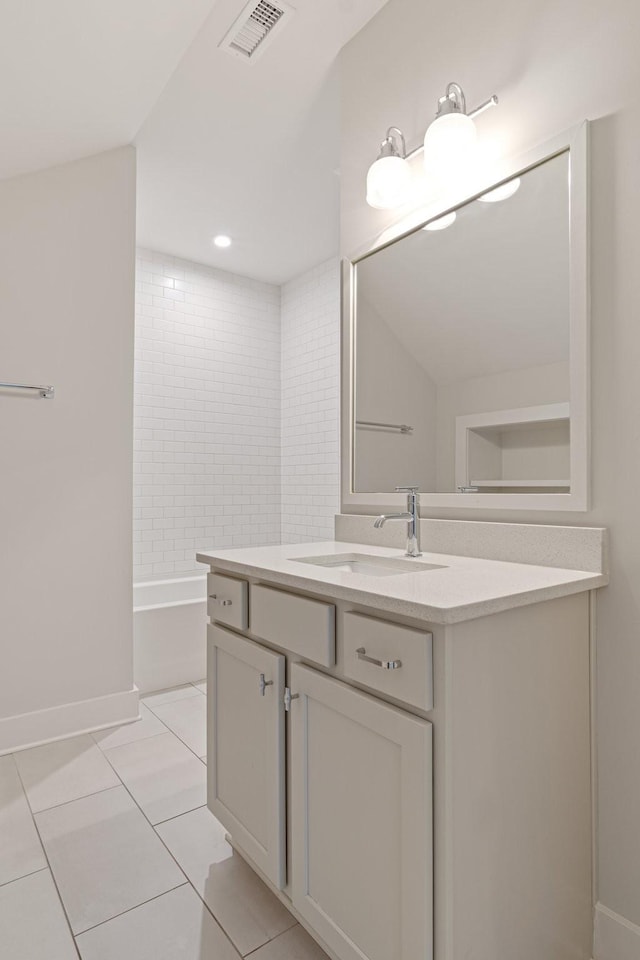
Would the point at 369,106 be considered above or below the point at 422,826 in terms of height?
above

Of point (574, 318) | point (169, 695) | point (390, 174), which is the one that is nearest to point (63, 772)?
point (169, 695)

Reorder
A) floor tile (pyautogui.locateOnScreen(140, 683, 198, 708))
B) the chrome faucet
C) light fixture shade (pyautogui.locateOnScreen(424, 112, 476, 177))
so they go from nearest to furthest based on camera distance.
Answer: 1. light fixture shade (pyautogui.locateOnScreen(424, 112, 476, 177))
2. the chrome faucet
3. floor tile (pyautogui.locateOnScreen(140, 683, 198, 708))

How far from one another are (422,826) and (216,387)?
3.70 m

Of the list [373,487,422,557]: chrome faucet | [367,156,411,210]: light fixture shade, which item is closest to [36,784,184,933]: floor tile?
[373,487,422,557]: chrome faucet

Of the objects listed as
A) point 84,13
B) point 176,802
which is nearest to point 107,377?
point 84,13

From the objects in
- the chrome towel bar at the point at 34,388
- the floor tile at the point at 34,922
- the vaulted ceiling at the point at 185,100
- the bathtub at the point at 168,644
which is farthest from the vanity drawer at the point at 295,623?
the vaulted ceiling at the point at 185,100

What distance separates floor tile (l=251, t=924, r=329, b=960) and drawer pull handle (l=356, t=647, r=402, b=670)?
793 millimetres

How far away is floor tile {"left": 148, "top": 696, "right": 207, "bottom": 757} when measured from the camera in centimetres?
242

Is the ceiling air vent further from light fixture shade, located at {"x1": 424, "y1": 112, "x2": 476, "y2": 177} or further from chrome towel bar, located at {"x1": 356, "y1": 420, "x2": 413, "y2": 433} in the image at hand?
chrome towel bar, located at {"x1": 356, "y1": 420, "x2": 413, "y2": 433}

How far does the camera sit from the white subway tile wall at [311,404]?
4016mm

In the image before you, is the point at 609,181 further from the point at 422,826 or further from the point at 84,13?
the point at 84,13

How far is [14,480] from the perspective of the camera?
2.39 m

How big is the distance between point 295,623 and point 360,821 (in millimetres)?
422

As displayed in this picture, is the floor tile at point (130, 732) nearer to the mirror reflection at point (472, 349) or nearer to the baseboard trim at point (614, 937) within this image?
the mirror reflection at point (472, 349)
